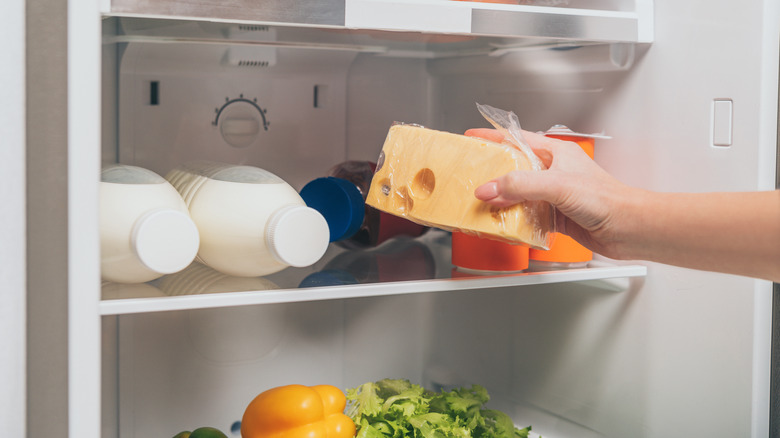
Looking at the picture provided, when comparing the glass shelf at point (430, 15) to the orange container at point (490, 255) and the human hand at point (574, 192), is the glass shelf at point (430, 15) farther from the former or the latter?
the orange container at point (490, 255)

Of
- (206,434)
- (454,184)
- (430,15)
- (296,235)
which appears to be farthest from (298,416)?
(430,15)

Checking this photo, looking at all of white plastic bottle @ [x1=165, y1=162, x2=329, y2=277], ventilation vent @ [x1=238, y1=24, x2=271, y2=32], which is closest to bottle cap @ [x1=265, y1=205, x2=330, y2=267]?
white plastic bottle @ [x1=165, y1=162, x2=329, y2=277]

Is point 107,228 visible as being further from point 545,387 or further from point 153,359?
point 545,387

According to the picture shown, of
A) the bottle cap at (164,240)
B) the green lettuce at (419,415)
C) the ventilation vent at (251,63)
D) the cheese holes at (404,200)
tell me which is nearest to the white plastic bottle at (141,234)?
the bottle cap at (164,240)

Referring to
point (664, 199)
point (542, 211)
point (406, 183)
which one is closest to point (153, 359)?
point (406, 183)

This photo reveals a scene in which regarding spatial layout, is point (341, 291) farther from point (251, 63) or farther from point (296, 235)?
point (251, 63)

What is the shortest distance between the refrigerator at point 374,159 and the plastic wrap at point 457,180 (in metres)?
0.12

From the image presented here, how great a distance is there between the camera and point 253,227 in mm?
879

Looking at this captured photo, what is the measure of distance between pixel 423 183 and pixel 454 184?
0.06 meters

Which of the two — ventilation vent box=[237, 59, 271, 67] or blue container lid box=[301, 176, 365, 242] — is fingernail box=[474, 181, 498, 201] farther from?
ventilation vent box=[237, 59, 271, 67]

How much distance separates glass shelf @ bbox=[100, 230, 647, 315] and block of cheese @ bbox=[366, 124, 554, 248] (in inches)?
4.3

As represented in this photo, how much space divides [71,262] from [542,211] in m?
0.54

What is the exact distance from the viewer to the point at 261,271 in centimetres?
93

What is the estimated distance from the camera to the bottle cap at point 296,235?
2.83 ft
